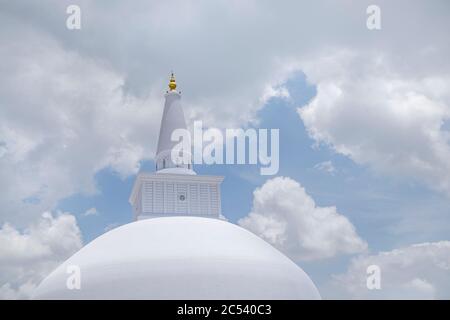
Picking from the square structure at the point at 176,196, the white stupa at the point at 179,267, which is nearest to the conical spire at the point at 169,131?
the square structure at the point at 176,196

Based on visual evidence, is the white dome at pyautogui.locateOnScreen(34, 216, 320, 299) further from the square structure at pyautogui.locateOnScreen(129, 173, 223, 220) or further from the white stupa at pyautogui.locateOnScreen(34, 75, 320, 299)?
the square structure at pyautogui.locateOnScreen(129, 173, 223, 220)

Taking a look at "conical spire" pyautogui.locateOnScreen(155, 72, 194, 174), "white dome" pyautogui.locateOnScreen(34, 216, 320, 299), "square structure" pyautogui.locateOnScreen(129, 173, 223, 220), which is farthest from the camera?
"conical spire" pyautogui.locateOnScreen(155, 72, 194, 174)

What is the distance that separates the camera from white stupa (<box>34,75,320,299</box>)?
21.3 metres

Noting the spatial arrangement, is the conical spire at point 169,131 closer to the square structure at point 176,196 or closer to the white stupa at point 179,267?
the square structure at point 176,196

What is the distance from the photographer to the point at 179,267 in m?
21.8

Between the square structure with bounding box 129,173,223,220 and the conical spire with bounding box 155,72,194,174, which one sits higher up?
the conical spire with bounding box 155,72,194,174

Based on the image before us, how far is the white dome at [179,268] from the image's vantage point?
21.3m

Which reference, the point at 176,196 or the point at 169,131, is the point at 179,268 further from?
the point at 169,131

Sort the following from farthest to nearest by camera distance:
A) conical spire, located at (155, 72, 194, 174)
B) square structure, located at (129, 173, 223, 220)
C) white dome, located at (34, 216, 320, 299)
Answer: conical spire, located at (155, 72, 194, 174)
square structure, located at (129, 173, 223, 220)
white dome, located at (34, 216, 320, 299)

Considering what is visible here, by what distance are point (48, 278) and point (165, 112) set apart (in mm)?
12808

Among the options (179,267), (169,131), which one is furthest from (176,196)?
(179,267)

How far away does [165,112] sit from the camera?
3412cm

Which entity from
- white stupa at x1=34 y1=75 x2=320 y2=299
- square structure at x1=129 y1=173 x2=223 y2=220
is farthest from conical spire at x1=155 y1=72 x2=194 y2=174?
white stupa at x1=34 y1=75 x2=320 y2=299

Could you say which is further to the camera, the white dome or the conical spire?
the conical spire
